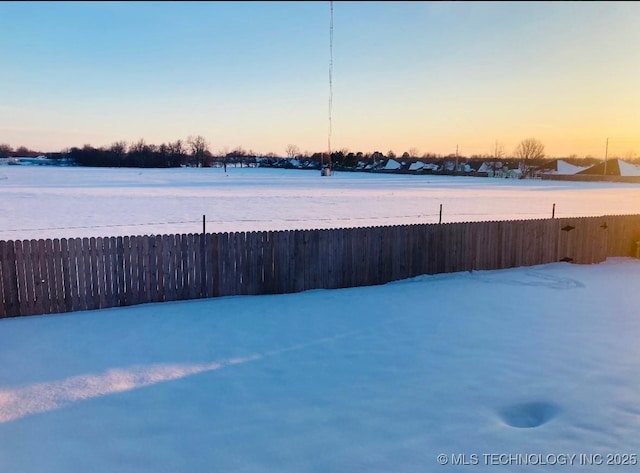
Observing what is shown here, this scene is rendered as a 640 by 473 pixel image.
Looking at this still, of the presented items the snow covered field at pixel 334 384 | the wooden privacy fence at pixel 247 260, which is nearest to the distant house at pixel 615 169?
the wooden privacy fence at pixel 247 260

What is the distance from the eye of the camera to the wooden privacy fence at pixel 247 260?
755 centimetres

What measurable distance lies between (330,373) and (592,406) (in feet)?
8.90

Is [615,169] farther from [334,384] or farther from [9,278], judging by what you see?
[9,278]

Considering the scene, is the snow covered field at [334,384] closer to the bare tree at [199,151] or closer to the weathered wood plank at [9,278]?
the weathered wood plank at [9,278]

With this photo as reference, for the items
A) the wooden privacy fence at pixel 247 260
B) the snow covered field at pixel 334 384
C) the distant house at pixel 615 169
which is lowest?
the snow covered field at pixel 334 384

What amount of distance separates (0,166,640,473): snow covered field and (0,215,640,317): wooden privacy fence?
0.33 m

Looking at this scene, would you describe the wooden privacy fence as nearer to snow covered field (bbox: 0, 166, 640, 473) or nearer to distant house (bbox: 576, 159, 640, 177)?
snow covered field (bbox: 0, 166, 640, 473)

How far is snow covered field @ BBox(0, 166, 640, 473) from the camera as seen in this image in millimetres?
3949

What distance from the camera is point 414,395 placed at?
4965mm

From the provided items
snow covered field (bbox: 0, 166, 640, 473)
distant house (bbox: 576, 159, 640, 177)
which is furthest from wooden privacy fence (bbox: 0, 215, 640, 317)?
distant house (bbox: 576, 159, 640, 177)

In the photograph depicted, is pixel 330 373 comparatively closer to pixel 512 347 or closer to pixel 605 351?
pixel 512 347

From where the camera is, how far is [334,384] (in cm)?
522

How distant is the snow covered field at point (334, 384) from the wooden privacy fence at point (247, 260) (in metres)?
0.33

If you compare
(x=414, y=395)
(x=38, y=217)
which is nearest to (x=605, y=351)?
(x=414, y=395)
